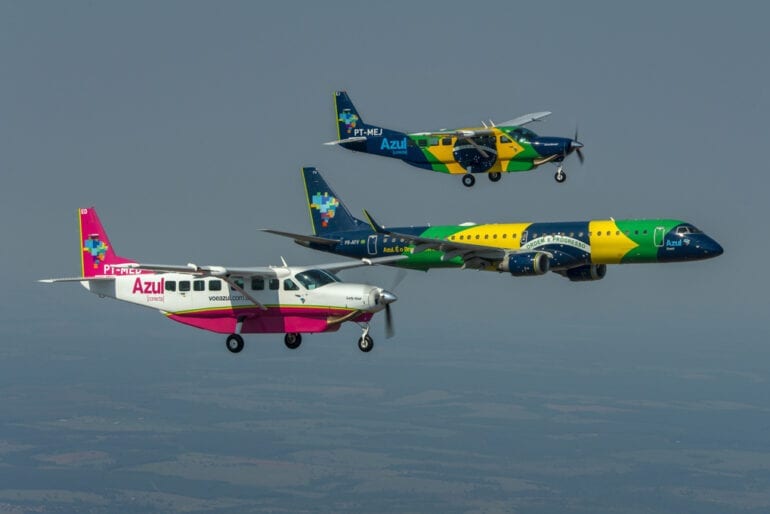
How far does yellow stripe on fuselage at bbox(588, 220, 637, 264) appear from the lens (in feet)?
303

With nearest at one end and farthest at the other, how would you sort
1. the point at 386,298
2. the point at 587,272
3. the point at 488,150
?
1. the point at 386,298
2. the point at 488,150
3. the point at 587,272

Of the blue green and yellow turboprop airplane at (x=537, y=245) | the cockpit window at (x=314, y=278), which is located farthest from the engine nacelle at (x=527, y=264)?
the cockpit window at (x=314, y=278)

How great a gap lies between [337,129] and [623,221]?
21.1m

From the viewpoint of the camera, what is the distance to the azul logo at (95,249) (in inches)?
3398

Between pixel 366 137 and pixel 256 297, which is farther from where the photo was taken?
pixel 366 137

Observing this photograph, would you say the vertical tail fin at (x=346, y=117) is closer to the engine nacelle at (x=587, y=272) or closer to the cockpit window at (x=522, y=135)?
the cockpit window at (x=522, y=135)

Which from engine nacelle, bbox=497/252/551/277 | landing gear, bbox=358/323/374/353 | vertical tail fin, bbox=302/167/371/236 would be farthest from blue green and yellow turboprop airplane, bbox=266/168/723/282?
landing gear, bbox=358/323/374/353

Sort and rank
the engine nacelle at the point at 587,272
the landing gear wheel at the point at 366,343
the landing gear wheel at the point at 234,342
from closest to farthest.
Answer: the landing gear wheel at the point at 366,343, the landing gear wheel at the point at 234,342, the engine nacelle at the point at 587,272

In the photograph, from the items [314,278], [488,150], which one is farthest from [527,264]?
[314,278]

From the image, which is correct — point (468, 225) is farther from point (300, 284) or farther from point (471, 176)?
point (300, 284)

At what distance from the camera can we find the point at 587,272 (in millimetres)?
96375

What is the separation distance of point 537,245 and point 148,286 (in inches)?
1124

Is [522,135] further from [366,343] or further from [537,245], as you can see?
[366,343]

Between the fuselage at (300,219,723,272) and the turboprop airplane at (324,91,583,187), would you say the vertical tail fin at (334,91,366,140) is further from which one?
the fuselage at (300,219,723,272)
